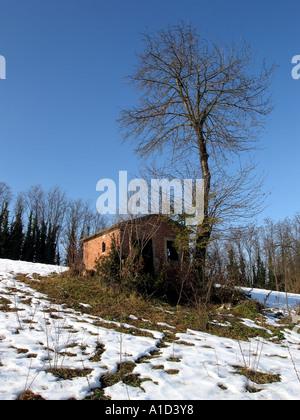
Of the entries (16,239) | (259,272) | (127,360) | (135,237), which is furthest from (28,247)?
(127,360)

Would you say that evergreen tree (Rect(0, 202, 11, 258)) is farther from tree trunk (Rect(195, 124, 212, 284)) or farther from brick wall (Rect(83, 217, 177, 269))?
tree trunk (Rect(195, 124, 212, 284))

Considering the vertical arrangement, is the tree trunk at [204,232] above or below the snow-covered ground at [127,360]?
above

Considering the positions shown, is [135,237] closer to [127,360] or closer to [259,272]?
[127,360]

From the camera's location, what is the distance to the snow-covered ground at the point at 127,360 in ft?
10.6

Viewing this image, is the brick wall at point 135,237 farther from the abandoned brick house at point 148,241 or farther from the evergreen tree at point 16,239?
the evergreen tree at point 16,239

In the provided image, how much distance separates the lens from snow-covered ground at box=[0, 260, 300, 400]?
3240 millimetres

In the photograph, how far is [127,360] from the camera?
4262 millimetres

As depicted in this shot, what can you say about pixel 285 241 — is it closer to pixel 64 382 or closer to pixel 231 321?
pixel 231 321

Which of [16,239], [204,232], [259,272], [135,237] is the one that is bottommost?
[259,272]

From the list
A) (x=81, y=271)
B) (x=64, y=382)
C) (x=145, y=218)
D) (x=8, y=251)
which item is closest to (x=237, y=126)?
(x=145, y=218)

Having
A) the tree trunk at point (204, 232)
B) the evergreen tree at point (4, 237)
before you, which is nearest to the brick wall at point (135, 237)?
the tree trunk at point (204, 232)

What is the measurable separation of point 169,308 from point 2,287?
5299 millimetres

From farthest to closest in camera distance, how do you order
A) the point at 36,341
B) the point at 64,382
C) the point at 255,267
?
1. the point at 255,267
2. the point at 36,341
3. the point at 64,382

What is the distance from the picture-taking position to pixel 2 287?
9.34 meters
